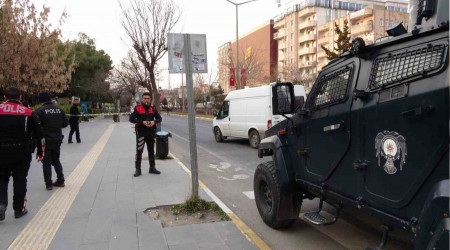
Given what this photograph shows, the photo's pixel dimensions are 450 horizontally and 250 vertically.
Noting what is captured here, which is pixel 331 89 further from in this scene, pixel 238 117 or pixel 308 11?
pixel 308 11

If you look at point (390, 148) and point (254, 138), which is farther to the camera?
point (254, 138)

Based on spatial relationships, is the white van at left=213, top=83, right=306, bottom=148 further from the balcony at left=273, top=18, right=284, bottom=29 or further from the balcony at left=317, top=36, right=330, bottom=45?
the balcony at left=273, top=18, right=284, bottom=29

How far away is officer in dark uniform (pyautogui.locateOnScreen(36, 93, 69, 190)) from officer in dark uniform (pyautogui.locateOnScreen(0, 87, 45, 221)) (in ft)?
5.21

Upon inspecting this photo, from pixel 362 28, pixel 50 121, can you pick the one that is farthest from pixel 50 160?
pixel 362 28

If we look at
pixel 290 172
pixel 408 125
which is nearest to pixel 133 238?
pixel 290 172

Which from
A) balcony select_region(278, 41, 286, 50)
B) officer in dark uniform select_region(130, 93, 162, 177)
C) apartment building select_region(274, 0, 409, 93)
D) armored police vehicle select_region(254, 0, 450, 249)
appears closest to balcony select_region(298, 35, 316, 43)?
apartment building select_region(274, 0, 409, 93)

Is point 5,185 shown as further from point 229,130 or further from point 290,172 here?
point 229,130

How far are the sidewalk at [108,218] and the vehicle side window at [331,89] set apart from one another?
178cm

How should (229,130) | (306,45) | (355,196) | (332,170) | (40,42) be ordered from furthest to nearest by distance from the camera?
(306,45) → (40,42) → (229,130) → (332,170) → (355,196)

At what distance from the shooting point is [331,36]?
68438mm

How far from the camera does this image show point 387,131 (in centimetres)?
278

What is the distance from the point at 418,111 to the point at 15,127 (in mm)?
4900

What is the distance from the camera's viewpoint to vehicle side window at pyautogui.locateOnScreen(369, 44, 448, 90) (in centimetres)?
247

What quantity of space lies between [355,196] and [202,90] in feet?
221
